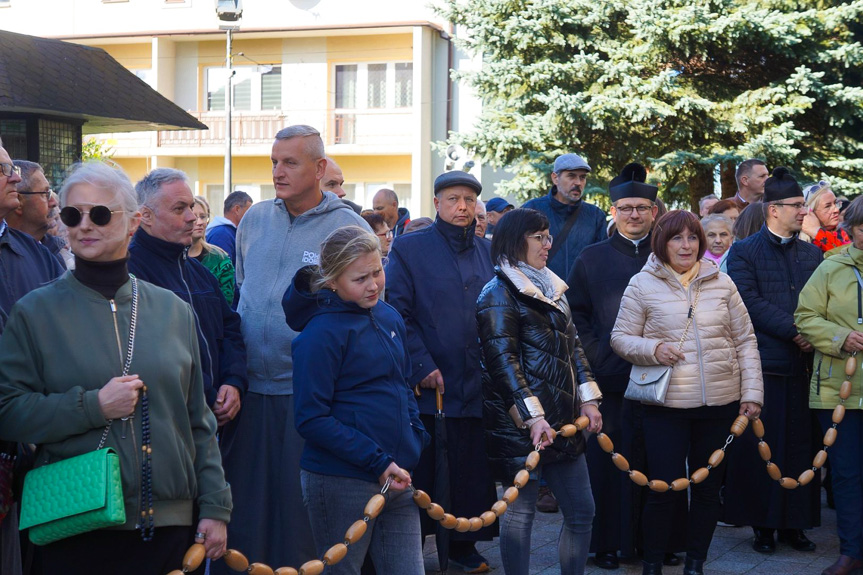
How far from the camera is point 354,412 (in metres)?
4.38

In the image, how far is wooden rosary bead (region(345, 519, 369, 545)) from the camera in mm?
4234

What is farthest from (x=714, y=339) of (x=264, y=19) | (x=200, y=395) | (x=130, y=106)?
(x=264, y=19)

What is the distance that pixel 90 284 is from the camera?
139 inches

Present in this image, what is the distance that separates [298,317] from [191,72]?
30163mm

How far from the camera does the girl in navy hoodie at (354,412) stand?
4.31 meters

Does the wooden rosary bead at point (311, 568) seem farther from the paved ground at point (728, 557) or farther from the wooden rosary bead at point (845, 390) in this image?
the wooden rosary bead at point (845, 390)

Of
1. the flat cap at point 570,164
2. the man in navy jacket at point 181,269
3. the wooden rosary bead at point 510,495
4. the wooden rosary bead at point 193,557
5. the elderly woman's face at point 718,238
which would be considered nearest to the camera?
the wooden rosary bead at point 193,557

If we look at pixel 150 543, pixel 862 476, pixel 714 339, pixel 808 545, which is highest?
pixel 714 339

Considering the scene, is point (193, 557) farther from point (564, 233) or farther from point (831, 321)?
point (564, 233)

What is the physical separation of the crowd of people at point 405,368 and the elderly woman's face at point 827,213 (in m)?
0.26

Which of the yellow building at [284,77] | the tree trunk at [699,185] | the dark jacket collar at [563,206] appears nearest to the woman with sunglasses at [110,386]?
the dark jacket collar at [563,206]

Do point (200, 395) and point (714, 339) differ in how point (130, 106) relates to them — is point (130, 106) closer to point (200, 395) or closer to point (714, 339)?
point (714, 339)

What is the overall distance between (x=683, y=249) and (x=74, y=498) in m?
4.06

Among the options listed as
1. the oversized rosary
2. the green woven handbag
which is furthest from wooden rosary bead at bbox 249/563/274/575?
the green woven handbag
